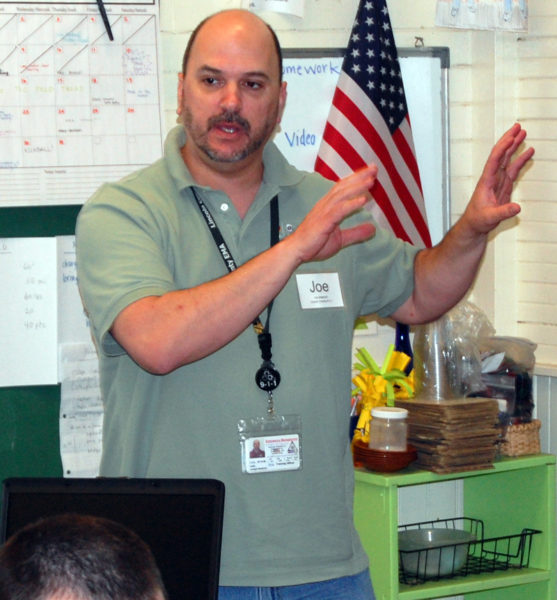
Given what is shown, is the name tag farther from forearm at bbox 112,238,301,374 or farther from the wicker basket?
the wicker basket

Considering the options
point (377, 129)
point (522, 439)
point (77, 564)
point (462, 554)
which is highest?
point (377, 129)

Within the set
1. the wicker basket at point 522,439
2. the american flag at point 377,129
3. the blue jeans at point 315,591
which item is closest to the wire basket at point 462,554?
the wicker basket at point 522,439

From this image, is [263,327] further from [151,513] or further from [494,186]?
[494,186]

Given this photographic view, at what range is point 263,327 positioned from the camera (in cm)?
229

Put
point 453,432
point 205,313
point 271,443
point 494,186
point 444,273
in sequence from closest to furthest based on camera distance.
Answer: point 205,313 < point 271,443 < point 494,186 < point 444,273 < point 453,432

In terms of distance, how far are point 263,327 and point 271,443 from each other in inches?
9.5

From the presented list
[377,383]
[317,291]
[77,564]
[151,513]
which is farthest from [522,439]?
[77,564]

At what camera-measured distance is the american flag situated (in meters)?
3.66

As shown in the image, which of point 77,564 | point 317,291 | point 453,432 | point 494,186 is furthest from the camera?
point 453,432

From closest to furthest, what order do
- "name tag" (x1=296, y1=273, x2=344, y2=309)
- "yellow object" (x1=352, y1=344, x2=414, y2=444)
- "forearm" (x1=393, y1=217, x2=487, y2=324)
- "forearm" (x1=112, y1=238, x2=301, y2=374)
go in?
"forearm" (x1=112, y1=238, x2=301, y2=374), "name tag" (x1=296, y1=273, x2=344, y2=309), "forearm" (x1=393, y1=217, x2=487, y2=324), "yellow object" (x1=352, y1=344, x2=414, y2=444)

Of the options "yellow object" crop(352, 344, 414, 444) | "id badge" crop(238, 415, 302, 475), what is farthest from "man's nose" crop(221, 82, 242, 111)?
"yellow object" crop(352, 344, 414, 444)

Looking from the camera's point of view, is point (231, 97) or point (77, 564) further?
point (231, 97)

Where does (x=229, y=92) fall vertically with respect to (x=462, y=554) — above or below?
above

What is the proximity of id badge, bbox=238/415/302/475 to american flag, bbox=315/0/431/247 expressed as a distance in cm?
152
